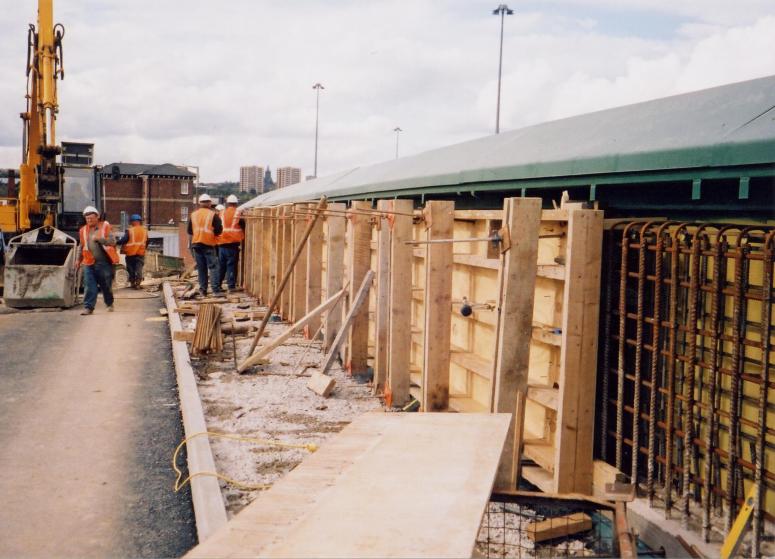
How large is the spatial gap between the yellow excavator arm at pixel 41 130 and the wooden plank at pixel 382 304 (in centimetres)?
1400

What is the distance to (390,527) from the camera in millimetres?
2727

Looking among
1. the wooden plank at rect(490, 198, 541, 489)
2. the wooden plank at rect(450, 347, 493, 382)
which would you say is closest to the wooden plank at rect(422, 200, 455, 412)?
the wooden plank at rect(450, 347, 493, 382)

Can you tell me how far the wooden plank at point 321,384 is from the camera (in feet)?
27.1

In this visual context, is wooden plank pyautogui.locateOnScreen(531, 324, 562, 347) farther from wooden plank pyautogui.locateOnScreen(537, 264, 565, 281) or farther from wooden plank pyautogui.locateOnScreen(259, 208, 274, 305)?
wooden plank pyautogui.locateOnScreen(259, 208, 274, 305)

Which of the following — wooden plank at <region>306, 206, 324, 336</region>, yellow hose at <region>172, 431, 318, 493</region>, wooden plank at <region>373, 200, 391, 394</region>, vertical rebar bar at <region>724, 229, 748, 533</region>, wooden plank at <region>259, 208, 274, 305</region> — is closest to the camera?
vertical rebar bar at <region>724, 229, 748, 533</region>

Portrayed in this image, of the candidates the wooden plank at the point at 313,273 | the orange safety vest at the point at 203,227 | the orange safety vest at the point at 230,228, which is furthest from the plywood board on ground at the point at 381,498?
the orange safety vest at the point at 230,228

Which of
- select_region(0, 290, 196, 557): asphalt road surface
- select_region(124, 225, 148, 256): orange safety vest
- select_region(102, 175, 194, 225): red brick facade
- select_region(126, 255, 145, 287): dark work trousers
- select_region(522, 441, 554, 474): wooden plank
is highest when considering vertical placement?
select_region(102, 175, 194, 225): red brick facade

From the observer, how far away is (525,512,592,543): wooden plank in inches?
177

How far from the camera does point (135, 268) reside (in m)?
Answer: 21.4

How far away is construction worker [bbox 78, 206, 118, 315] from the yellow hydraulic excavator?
1039 millimetres

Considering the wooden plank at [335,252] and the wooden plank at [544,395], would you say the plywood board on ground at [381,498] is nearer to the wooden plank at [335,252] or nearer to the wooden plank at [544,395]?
the wooden plank at [544,395]

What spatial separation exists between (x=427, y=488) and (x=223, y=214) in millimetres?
15275

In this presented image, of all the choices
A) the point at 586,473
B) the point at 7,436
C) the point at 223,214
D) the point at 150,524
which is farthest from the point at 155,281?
the point at 586,473

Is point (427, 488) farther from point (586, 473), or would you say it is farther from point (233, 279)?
point (233, 279)
